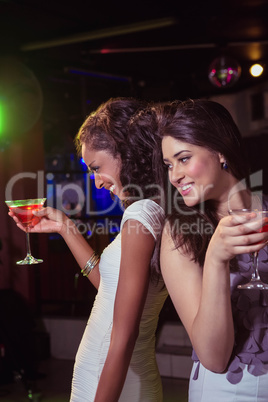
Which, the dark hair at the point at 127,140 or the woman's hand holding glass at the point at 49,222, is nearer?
the dark hair at the point at 127,140

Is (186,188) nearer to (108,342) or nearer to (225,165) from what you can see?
(225,165)

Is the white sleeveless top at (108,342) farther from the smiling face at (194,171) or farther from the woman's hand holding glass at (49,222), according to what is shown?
the woman's hand holding glass at (49,222)

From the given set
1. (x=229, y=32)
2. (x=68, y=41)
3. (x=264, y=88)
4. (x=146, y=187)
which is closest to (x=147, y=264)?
(x=146, y=187)

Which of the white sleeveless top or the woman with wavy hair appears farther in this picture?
the white sleeveless top

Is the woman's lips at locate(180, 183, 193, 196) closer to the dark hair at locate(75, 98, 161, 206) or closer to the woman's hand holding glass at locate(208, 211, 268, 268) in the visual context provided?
the dark hair at locate(75, 98, 161, 206)

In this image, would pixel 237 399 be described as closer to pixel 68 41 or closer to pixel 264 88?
pixel 68 41

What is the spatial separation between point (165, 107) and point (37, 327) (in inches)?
206

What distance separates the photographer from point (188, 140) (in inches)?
61.1

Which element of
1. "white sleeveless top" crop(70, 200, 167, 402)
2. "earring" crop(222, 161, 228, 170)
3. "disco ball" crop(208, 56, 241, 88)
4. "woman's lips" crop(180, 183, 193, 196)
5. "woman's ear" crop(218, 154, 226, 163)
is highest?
"disco ball" crop(208, 56, 241, 88)

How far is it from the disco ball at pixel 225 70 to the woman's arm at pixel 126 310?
5427 mm

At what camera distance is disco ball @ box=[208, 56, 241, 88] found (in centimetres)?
662

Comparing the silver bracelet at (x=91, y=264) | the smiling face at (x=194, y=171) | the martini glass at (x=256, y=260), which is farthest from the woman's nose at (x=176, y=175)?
the silver bracelet at (x=91, y=264)

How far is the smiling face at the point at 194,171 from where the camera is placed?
4.99ft

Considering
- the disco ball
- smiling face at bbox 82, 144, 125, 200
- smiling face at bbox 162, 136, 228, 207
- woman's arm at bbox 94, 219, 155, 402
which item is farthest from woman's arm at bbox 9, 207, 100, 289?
the disco ball
